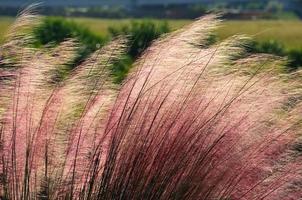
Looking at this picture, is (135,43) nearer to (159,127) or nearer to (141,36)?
(141,36)

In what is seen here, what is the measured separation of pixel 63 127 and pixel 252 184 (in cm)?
100

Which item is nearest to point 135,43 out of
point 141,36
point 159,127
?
point 141,36

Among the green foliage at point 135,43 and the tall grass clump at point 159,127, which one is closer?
the tall grass clump at point 159,127

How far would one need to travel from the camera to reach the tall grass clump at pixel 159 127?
395 centimetres

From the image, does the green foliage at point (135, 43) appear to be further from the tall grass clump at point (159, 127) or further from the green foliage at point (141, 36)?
the tall grass clump at point (159, 127)

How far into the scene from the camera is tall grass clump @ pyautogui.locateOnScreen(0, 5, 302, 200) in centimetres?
395

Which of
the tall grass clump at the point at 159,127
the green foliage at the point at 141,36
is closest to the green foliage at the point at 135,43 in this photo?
the green foliage at the point at 141,36

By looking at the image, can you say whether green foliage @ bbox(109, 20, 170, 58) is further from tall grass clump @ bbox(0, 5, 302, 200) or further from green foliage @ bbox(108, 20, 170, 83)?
tall grass clump @ bbox(0, 5, 302, 200)

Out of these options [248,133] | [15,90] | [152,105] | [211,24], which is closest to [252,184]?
[248,133]

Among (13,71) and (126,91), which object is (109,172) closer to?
(126,91)

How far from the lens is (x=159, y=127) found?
398 cm

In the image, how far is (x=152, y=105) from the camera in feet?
13.2

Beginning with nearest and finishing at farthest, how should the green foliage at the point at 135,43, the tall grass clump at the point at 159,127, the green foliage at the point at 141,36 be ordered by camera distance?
the tall grass clump at the point at 159,127 → the green foliage at the point at 135,43 → the green foliage at the point at 141,36

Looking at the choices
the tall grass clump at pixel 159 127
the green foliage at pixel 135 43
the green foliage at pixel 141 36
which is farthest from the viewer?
the green foliage at pixel 141 36
